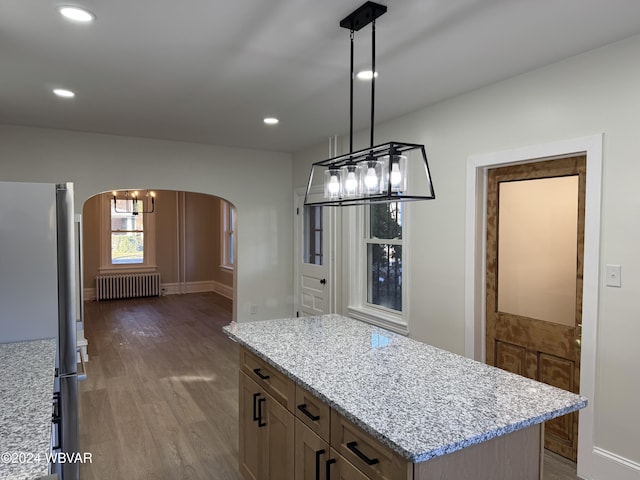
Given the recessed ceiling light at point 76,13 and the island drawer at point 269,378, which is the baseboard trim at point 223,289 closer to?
the island drawer at point 269,378

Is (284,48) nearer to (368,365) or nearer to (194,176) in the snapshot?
(368,365)

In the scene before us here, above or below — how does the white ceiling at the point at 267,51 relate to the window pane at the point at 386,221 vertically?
above

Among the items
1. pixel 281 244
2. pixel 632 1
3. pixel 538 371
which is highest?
pixel 632 1

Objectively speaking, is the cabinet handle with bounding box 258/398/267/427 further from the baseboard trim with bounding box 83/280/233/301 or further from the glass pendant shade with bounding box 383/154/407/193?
the baseboard trim with bounding box 83/280/233/301

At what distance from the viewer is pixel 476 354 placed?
3367 mm

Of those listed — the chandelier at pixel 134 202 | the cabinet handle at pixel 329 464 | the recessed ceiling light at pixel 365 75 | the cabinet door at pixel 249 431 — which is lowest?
the cabinet door at pixel 249 431

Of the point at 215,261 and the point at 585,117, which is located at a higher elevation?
the point at 585,117

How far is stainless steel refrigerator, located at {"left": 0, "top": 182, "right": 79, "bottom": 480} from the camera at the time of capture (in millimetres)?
2180

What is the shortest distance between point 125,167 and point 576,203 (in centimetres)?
453

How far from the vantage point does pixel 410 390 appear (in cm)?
169

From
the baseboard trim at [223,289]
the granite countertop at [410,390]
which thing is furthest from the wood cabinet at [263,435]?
the baseboard trim at [223,289]

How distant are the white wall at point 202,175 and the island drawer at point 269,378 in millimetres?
3384

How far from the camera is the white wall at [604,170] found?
243 centimetres

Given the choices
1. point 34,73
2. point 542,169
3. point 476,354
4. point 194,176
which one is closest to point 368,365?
point 476,354
